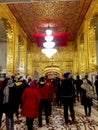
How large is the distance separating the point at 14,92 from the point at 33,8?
8.47 meters

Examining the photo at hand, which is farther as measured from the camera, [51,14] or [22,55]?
[22,55]

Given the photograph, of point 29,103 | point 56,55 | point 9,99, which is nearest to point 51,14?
point 56,55

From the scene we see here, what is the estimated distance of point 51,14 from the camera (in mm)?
12836

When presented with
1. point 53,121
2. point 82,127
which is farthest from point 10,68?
point 82,127

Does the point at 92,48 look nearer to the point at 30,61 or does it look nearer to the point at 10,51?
the point at 10,51

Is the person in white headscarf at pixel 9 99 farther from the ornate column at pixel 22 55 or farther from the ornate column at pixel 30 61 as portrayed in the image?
the ornate column at pixel 30 61

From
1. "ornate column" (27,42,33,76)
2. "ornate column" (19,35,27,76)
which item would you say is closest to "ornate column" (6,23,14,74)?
"ornate column" (19,35,27,76)

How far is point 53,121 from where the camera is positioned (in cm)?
643

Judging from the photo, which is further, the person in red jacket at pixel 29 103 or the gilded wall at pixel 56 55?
the gilded wall at pixel 56 55

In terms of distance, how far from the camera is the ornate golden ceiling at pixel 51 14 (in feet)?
37.6

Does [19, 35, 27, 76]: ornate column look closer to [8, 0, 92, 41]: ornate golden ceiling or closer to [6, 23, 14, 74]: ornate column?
[8, 0, 92, 41]: ornate golden ceiling

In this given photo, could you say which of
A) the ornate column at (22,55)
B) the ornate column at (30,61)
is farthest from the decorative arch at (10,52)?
the ornate column at (30,61)

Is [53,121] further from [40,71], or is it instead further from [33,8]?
[40,71]

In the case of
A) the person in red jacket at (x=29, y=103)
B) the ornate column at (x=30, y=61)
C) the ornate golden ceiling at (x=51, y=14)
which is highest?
the ornate golden ceiling at (x=51, y=14)
